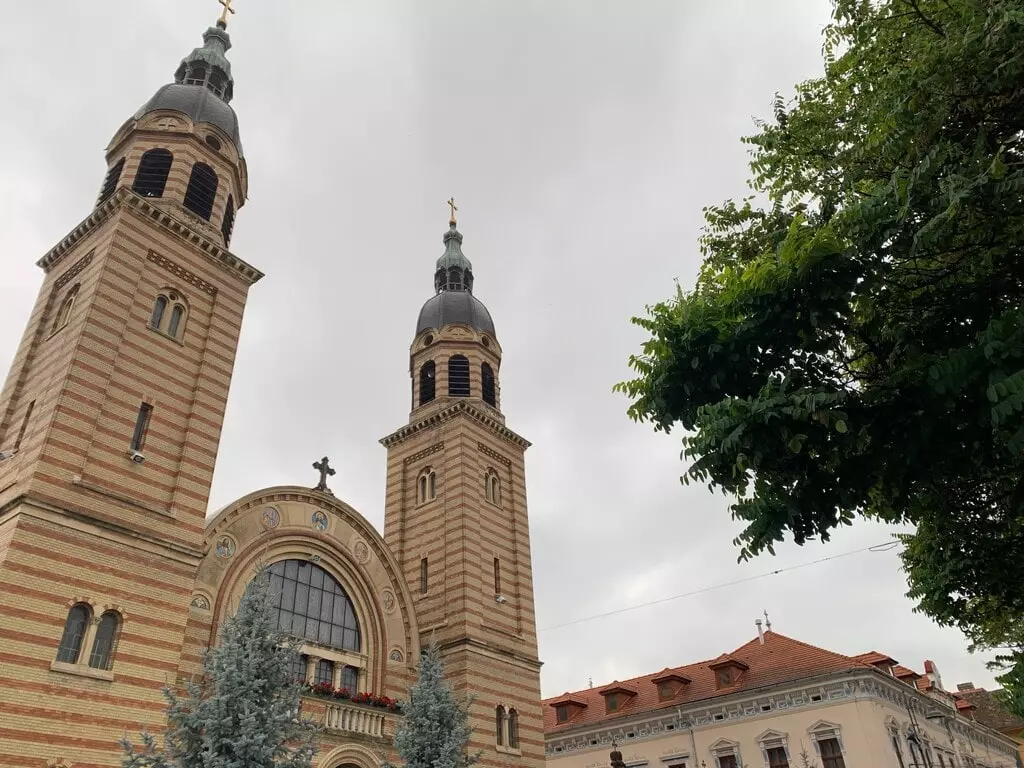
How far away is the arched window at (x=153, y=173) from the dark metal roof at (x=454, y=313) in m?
13.5

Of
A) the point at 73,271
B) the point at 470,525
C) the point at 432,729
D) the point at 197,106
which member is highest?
the point at 197,106

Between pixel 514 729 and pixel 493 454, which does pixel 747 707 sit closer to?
pixel 514 729

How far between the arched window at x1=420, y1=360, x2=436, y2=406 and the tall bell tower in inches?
416

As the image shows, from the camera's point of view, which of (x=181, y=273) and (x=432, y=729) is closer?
(x=432, y=729)

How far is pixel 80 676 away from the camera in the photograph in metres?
16.6

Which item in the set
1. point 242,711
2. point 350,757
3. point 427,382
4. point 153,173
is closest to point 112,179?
point 153,173

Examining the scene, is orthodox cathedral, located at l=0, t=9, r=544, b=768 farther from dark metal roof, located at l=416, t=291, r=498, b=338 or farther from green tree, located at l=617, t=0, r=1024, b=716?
green tree, located at l=617, t=0, r=1024, b=716

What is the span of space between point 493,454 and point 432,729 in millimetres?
13859

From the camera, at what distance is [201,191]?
25.6 m

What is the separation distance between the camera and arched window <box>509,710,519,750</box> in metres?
26.6

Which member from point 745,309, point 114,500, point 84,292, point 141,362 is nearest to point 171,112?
point 84,292

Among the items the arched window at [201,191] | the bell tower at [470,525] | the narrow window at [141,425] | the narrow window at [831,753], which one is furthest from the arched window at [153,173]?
the narrow window at [831,753]

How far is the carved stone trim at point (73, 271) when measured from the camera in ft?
73.8

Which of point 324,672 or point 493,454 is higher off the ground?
point 493,454
